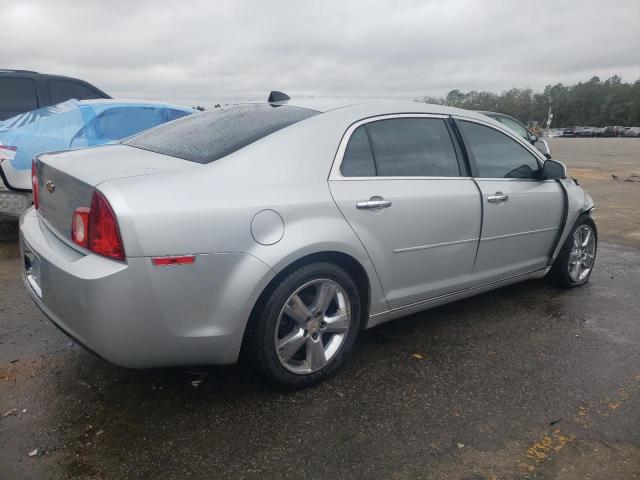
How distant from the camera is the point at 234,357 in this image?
2.52m

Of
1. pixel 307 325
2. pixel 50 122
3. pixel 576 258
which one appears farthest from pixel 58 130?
pixel 576 258

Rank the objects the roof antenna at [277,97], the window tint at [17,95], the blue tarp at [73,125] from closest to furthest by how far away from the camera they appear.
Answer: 1. the roof antenna at [277,97]
2. the blue tarp at [73,125]
3. the window tint at [17,95]

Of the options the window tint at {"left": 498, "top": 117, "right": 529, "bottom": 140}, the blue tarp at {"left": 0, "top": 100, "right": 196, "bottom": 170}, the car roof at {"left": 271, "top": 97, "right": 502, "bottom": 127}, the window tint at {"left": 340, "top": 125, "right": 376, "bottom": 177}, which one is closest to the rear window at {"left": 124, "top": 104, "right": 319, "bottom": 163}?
the car roof at {"left": 271, "top": 97, "right": 502, "bottom": 127}

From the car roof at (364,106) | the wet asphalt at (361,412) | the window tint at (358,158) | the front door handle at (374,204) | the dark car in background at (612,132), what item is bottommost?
the dark car in background at (612,132)

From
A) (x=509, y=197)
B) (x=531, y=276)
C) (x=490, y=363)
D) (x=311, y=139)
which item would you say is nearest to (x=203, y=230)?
(x=311, y=139)

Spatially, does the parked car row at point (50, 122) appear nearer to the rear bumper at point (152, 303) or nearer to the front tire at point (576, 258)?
the rear bumper at point (152, 303)

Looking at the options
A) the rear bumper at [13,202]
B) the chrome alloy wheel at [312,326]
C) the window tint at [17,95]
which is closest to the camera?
the chrome alloy wheel at [312,326]

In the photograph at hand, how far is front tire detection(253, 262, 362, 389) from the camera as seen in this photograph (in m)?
2.54

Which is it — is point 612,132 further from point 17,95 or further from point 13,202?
point 13,202

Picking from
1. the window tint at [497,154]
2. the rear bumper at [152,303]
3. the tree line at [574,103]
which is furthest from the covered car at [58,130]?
the tree line at [574,103]

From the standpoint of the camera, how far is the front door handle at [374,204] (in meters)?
2.79

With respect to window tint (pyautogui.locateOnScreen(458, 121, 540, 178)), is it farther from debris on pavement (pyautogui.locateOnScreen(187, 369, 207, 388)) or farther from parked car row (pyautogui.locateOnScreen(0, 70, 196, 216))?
parked car row (pyautogui.locateOnScreen(0, 70, 196, 216))

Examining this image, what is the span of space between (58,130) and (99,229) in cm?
390

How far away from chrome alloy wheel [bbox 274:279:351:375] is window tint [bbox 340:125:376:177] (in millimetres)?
625
